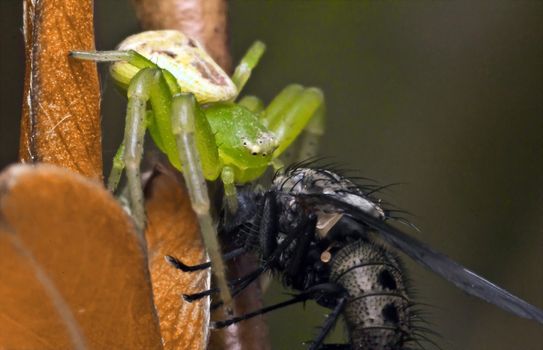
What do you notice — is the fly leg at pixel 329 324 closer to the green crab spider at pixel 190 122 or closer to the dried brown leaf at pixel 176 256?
the green crab spider at pixel 190 122

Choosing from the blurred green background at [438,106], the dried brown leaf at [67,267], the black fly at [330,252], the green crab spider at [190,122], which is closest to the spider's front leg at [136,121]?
the green crab spider at [190,122]

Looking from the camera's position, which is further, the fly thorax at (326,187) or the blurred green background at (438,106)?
the blurred green background at (438,106)

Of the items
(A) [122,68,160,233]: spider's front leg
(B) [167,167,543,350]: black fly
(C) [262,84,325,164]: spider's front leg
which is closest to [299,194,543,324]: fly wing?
(B) [167,167,543,350]: black fly

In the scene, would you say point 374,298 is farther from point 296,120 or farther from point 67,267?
point 67,267

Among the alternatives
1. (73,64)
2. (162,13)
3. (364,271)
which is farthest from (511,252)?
(73,64)

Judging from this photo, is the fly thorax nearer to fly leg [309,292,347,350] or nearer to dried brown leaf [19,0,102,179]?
fly leg [309,292,347,350]

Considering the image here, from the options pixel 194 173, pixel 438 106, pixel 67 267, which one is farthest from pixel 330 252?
pixel 438 106
